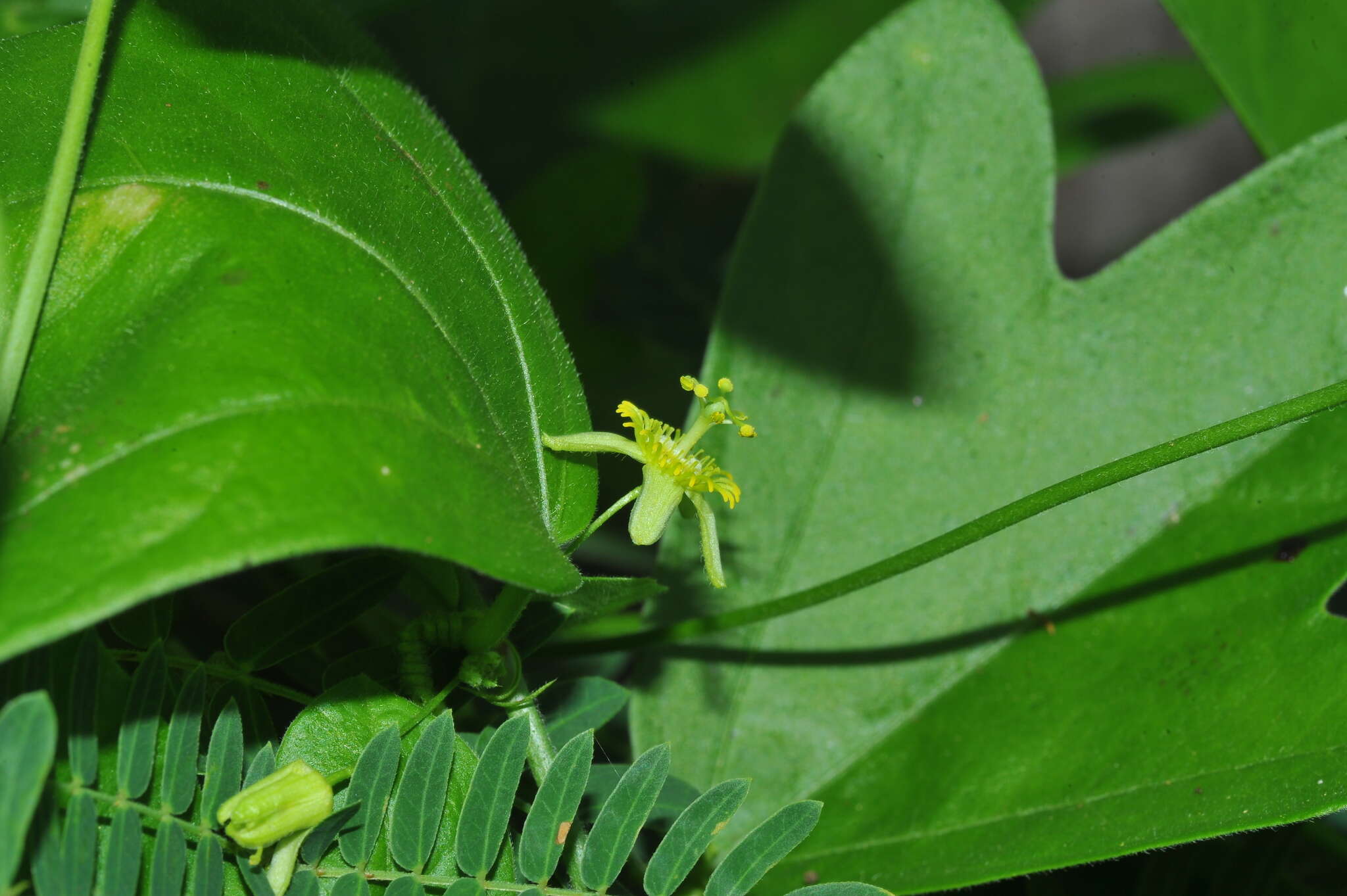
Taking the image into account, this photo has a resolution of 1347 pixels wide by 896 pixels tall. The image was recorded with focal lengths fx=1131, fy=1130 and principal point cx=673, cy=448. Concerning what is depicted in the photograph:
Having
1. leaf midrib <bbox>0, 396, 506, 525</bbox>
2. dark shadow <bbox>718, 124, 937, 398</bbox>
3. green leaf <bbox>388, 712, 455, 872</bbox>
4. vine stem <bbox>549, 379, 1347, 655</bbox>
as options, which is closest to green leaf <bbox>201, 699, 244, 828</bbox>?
green leaf <bbox>388, 712, 455, 872</bbox>

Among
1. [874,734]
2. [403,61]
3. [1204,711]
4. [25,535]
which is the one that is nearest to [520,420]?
[25,535]

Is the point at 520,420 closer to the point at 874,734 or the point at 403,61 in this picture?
the point at 874,734

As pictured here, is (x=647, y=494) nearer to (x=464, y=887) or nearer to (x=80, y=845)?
(x=464, y=887)

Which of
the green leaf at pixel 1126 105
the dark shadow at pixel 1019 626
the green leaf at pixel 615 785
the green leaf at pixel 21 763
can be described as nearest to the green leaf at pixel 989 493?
the dark shadow at pixel 1019 626

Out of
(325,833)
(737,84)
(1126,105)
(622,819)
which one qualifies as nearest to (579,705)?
(622,819)

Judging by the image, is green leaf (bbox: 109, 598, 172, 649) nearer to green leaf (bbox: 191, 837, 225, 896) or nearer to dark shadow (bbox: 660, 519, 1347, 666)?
green leaf (bbox: 191, 837, 225, 896)

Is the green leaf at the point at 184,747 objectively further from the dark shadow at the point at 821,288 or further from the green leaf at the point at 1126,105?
the green leaf at the point at 1126,105
